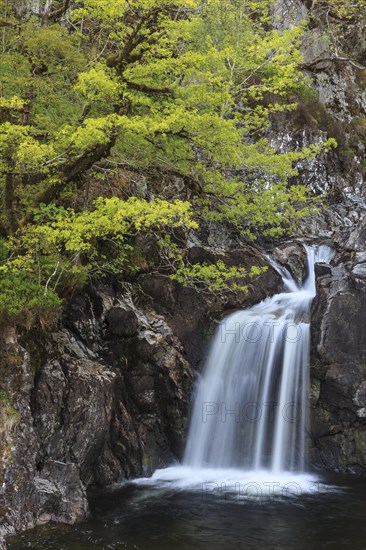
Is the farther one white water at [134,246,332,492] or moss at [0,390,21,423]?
white water at [134,246,332,492]

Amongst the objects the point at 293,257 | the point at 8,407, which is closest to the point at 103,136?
the point at 8,407

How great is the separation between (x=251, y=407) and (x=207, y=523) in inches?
141

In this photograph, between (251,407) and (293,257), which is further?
(293,257)

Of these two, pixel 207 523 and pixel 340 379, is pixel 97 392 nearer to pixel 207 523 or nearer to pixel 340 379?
pixel 207 523

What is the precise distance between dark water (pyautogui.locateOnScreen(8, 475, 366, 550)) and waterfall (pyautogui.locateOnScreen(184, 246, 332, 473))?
1524 millimetres

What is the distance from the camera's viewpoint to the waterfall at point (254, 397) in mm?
10500

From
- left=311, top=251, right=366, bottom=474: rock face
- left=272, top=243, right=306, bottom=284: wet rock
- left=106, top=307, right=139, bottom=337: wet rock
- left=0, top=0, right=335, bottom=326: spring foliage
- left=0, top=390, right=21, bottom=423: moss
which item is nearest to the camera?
left=0, top=390, right=21, bottom=423: moss

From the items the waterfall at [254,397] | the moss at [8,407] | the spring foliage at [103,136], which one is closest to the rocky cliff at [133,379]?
the moss at [8,407]

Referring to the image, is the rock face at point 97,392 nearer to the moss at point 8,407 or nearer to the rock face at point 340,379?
the moss at point 8,407

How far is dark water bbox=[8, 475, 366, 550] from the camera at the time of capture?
6.89 m

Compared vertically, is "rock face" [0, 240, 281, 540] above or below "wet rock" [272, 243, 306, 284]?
below

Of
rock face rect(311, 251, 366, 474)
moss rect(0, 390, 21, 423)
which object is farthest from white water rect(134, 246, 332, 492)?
moss rect(0, 390, 21, 423)

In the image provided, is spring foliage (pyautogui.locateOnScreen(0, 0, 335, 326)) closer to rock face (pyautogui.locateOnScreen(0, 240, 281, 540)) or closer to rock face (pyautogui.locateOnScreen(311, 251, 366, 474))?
rock face (pyautogui.locateOnScreen(0, 240, 281, 540))

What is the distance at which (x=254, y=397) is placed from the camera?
11.0 meters
